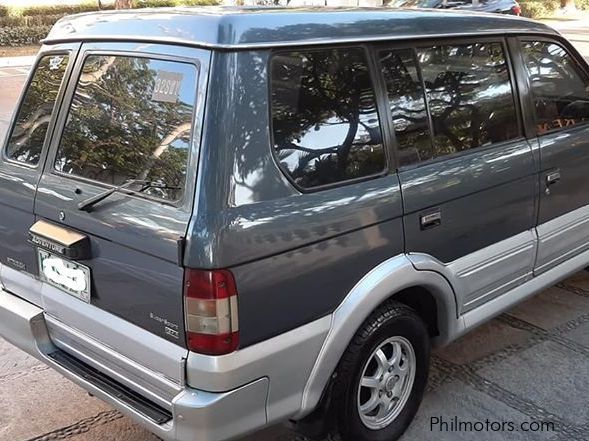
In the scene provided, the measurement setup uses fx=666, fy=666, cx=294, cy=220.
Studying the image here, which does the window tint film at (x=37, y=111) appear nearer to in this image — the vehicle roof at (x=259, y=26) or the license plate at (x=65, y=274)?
the vehicle roof at (x=259, y=26)

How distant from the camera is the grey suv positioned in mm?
2279

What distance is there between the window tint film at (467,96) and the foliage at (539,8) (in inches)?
1019

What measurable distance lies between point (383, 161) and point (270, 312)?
85 centimetres

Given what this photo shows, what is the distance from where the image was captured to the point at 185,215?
224 cm

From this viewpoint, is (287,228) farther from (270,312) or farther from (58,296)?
(58,296)

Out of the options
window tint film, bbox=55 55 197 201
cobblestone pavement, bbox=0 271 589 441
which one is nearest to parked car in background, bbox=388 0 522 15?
cobblestone pavement, bbox=0 271 589 441

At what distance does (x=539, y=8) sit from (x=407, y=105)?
90.7 feet

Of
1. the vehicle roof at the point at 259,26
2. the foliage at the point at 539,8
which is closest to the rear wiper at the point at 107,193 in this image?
the vehicle roof at the point at 259,26

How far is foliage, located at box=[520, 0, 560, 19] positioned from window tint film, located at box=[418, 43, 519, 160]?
84.9 feet

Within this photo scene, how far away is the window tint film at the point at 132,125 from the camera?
2.37m

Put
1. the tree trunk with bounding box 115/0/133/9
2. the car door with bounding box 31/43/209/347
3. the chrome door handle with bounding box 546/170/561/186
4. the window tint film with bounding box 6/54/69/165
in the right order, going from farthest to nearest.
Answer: the tree trunk with bounding box 115/0/133/9 < the chrome door handle with bounding box 546/170/561/186 < the window tint film with bounding box 6/54/69/165 < the car door with bounding box 31/43/209/347

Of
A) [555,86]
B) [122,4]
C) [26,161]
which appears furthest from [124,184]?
[122,4]

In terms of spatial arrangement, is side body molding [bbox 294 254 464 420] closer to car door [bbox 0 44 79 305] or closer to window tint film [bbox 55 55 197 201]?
window tint film [bbox 55 55 197 201]

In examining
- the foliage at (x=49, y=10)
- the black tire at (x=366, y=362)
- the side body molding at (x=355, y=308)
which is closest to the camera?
the side body molding at (x=355, y=308)
